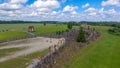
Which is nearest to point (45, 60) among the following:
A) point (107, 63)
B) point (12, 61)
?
point (12, 61)

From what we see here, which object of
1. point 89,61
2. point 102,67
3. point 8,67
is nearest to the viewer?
point 102,67

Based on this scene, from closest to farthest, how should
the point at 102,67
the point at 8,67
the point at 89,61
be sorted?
the point at 102,67, the point at 8,67, the point at 89,61

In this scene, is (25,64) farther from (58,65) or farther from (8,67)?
(58,65)

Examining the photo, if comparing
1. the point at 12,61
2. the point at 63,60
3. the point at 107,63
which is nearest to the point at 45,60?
the point at 63,60

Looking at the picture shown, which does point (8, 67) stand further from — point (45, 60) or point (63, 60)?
point (63, 60)

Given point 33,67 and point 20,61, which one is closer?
point 33,67

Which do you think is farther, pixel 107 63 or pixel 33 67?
pixel 107 63

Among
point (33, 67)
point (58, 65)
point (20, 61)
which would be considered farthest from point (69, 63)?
point (20, 61)
